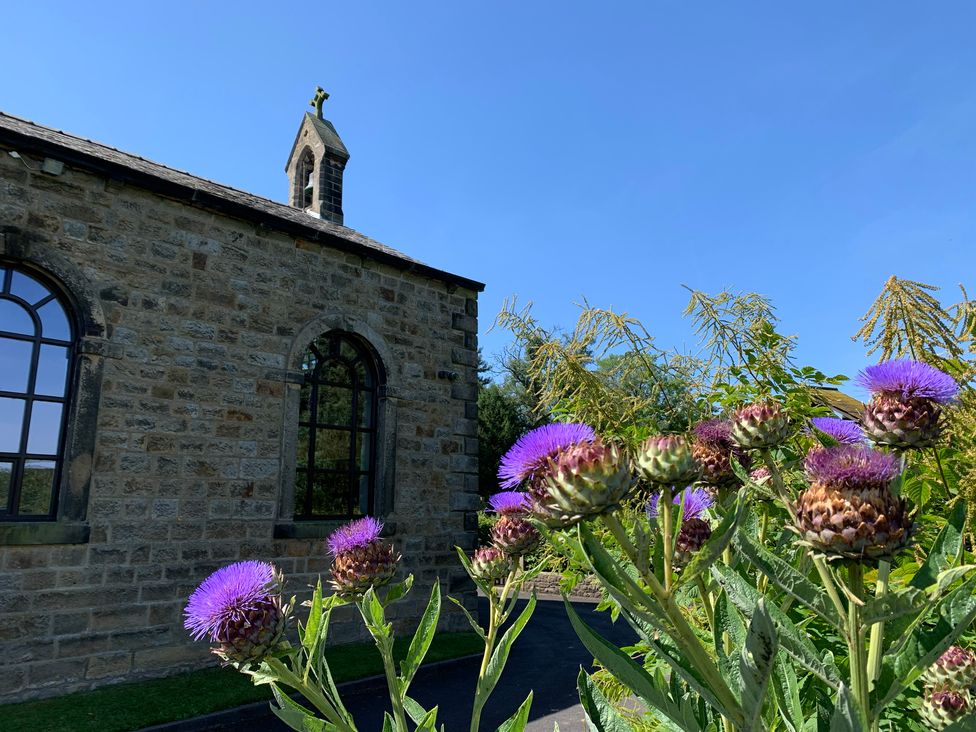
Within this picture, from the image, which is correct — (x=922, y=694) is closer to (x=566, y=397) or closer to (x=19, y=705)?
(x=566, y=397)

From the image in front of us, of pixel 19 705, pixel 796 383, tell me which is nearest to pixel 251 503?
pixel 19 705

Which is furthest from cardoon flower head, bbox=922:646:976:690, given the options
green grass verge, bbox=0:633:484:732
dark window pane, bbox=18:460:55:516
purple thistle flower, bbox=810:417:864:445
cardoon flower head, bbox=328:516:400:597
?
dark window pane, bbox=18:460:55:516

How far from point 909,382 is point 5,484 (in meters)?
6.24

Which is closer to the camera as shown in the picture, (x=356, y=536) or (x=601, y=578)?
(x=601, y=578)

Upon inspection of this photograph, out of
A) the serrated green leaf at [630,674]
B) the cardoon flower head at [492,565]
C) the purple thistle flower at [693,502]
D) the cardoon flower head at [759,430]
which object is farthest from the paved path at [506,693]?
the serrated green leaf at [630,674]

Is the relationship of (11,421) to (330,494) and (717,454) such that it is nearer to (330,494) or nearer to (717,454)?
(330,494)

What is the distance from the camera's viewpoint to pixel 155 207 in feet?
20.4

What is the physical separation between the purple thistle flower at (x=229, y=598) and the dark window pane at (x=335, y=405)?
18.1 ft

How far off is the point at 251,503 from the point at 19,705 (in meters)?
→ 2.28

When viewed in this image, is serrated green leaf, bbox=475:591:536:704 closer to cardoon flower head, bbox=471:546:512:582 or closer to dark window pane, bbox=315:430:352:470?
cardoon flower head, bbox=471:546:512:582

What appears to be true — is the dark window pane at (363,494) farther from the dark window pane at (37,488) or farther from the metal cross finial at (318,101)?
the metal cross finial at (318,101)

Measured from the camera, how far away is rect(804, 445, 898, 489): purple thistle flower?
1064mm

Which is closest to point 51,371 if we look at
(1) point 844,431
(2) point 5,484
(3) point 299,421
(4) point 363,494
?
(2) point 5,484

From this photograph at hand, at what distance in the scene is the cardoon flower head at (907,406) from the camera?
4.36 feet
